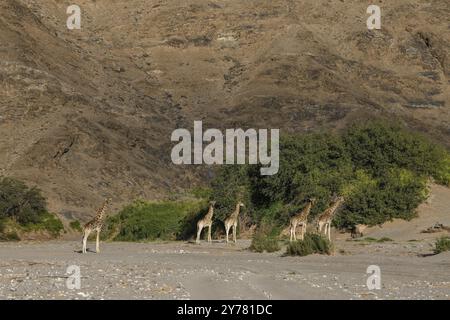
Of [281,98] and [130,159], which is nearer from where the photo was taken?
[130,159]

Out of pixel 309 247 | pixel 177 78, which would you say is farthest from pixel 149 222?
pixel 177 78

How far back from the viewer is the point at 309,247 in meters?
28.2

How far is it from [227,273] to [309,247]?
6.99 metres

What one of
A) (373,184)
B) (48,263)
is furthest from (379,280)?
(373,184)

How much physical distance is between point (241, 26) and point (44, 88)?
136 feet

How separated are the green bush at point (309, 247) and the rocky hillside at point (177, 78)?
31.2 meters

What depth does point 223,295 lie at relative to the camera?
16562mm

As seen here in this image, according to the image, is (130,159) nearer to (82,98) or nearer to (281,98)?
(82,98)

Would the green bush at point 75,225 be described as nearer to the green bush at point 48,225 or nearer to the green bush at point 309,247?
the green bush at point 48,225

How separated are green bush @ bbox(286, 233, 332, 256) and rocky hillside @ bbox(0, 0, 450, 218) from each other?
102 ft

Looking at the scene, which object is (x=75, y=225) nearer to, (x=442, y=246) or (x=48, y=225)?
(x=48, y=225)

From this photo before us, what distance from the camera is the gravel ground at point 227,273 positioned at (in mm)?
16984

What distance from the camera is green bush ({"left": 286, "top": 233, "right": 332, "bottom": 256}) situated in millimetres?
27969

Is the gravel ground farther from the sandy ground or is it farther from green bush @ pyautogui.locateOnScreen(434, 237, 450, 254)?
green bush @ pyautogui.locateOnScreen(434, 237, 450, 254)
